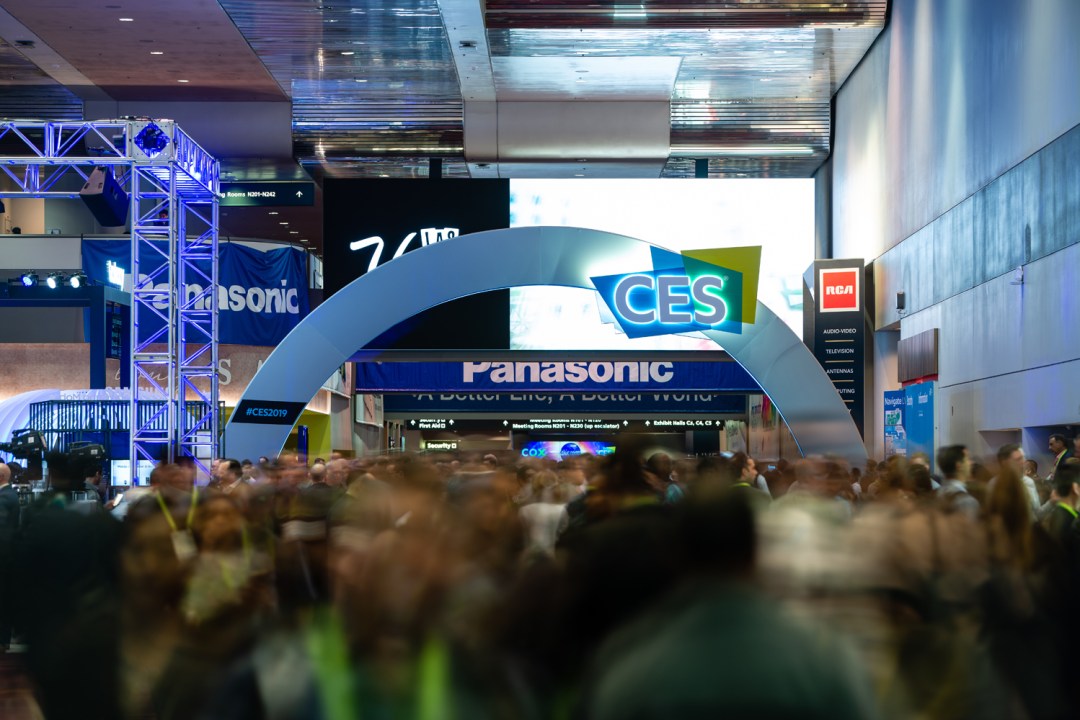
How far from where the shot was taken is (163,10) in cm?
1939

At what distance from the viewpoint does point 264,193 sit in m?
26.0

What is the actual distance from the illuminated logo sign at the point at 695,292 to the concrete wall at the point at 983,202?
2.86 m

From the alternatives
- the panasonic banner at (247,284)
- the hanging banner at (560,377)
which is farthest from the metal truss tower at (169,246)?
the hanging banner at (560,377)

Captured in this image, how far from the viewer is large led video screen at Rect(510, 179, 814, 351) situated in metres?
25.7

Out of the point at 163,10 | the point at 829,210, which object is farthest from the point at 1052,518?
the point at 829,210

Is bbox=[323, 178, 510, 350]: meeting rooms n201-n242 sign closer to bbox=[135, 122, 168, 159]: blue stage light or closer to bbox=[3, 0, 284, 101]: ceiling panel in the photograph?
bbox=[3, 0, 284, 101]: ceiling panel

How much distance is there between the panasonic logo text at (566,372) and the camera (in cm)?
2573

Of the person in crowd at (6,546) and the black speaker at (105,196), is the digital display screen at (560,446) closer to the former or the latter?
the black speaker at (105,196)

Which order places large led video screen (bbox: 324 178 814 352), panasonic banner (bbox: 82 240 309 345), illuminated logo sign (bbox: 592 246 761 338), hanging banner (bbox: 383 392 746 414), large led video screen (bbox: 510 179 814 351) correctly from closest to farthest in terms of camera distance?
illuminated logo sign (bbox: 592 246 761 338) → panasonic banner (bbox: 82 240 309 345) → large led video screen (bbox: 324 178 814 352) → large led video screen (bbox: 510 179 814 351) → hanging banner (bbox: 383 392 746 414)

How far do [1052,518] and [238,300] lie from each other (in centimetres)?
2109

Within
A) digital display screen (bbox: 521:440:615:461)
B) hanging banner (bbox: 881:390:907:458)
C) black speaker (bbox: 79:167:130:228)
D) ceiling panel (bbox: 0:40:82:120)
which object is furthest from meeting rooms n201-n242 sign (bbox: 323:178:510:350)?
hanging banner (bbox: 881:390:907:458)

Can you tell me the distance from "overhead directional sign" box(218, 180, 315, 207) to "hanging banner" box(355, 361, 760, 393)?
12.6 ft

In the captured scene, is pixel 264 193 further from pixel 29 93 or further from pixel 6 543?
pixel 6 543

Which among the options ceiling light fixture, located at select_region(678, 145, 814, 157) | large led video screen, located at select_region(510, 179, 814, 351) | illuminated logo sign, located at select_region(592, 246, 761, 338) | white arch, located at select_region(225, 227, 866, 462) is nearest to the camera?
illuminated logo sign, located at select_region(592, 246, 761, 338)
